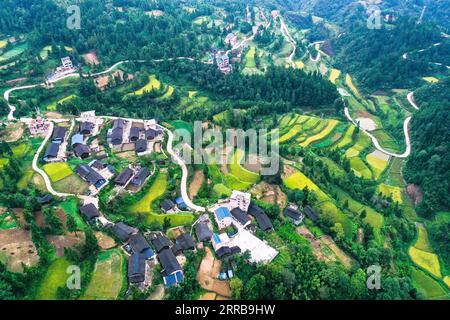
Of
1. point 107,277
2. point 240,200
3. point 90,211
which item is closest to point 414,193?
point 240,200

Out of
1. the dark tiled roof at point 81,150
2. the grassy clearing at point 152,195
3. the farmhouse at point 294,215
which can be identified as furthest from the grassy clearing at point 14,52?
the farmhouse at point 294,215

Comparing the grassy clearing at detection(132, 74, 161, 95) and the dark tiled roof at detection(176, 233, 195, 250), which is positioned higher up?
the dark tiled roof at detection(176, 233, 195, 250)

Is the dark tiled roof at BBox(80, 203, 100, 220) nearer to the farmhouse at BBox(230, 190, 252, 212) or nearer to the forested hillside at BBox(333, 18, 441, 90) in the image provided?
the farmhouse at BBox(230, 190, 252, 212)

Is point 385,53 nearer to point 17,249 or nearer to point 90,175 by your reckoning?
point 90,175

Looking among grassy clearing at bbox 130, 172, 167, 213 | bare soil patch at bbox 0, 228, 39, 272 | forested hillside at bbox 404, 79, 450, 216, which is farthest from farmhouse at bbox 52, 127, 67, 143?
forested hillside at bbox 404, 79, 450, 216

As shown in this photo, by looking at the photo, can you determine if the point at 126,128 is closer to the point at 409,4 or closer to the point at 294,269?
the point at 294,269

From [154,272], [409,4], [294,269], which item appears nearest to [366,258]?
[294,269]
